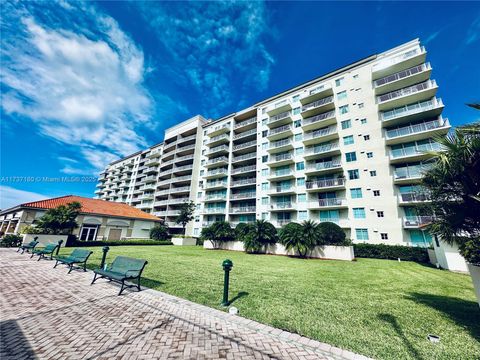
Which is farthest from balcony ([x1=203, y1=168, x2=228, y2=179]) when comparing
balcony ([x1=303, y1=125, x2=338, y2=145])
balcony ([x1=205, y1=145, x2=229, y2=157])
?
balcony ([x1=303, y1=125, x2=338, y2=145])

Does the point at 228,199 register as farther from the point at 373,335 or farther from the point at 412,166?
the point at 373,335

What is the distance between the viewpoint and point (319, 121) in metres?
31.2

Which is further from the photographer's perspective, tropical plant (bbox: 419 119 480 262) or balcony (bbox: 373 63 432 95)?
balcony (bbox: 373 63 432 95)

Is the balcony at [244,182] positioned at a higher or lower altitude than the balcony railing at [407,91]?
lower

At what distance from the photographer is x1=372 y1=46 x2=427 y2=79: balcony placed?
A: 25616 millimetres

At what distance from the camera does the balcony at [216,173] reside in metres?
41.4

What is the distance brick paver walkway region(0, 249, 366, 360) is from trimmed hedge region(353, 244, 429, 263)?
880 inches

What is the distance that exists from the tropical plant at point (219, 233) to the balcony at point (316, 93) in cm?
2486

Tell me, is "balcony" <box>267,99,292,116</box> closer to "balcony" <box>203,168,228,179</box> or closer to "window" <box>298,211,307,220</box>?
"balcony" <box>203,168,228,179</box>

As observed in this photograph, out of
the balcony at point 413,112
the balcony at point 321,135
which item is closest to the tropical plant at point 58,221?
the balcony at point 321,135

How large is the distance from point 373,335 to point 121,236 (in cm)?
3782

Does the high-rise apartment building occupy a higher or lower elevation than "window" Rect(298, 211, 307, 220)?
higher

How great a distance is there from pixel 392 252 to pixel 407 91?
20394 millimetres

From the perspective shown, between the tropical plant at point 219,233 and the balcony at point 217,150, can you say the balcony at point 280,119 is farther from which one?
the tropical plant at point 219,233
